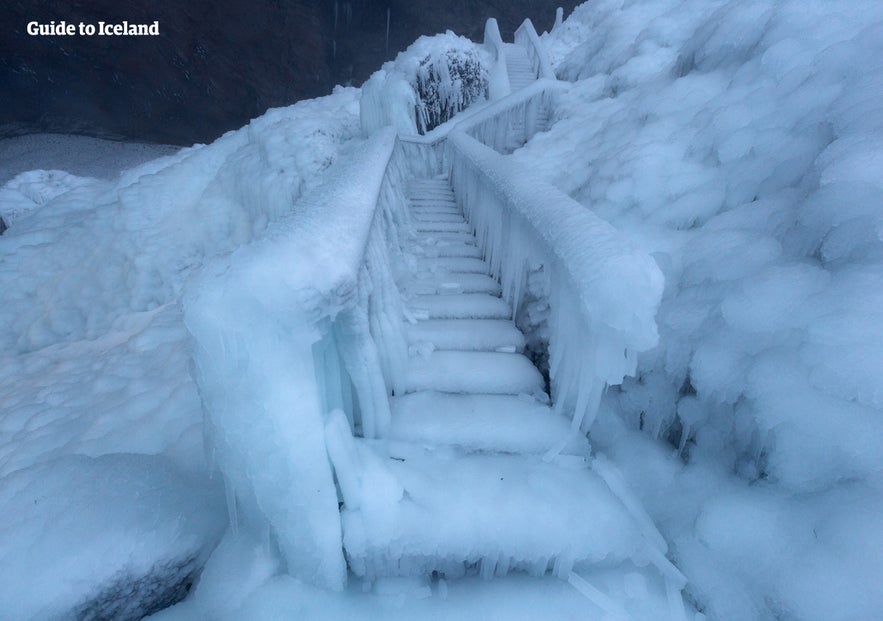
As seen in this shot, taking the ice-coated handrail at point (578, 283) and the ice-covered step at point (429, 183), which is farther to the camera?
the ice-covered step at point (429, 183)

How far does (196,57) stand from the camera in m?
18.7

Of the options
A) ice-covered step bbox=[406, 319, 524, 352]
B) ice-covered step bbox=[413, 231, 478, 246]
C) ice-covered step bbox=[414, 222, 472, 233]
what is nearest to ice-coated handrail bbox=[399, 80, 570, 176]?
ice-covered step bbox=[414, 222, 472, 233]

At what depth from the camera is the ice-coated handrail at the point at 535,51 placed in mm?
9844

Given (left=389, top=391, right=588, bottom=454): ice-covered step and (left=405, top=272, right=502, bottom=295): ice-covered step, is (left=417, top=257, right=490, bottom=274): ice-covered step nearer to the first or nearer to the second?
(left=405, top=272, right=502, bottom=295): ice-covered step

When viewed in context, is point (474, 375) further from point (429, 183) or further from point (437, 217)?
point (429, 183)

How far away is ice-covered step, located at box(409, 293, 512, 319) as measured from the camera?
2803mm

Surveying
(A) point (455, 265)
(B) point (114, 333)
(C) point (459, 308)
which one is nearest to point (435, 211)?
(A) point (455, 265)

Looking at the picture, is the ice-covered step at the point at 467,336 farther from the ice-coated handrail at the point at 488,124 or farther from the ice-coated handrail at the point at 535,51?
the ice-coated handrail at the point at 535,51

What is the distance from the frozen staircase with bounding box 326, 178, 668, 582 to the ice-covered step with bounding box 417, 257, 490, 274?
115cm

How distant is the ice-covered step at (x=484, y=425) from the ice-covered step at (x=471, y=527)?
0.83ft

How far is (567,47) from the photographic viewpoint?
12.2 meters

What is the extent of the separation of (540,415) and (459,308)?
1.11 metres

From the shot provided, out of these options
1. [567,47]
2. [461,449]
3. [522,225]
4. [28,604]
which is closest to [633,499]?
[461,449]

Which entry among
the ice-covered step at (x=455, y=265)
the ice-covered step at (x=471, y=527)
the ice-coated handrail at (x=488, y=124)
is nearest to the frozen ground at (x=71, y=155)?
the ice-coated handrail at (x=488, y=124)
